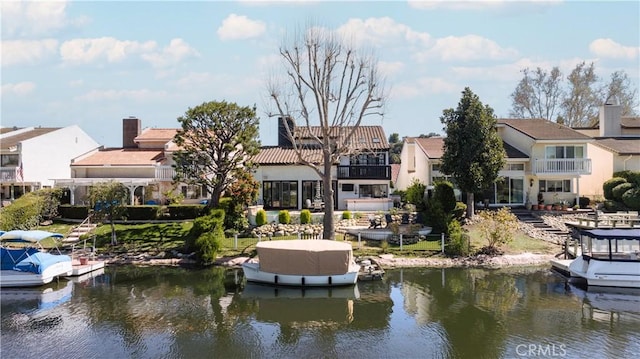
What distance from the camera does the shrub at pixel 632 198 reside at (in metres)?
34.2

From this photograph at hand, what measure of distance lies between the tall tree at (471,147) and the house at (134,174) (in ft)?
66.4

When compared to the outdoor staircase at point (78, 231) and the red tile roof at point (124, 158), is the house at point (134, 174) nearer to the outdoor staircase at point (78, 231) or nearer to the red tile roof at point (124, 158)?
the red tile roof at point (124, 158)

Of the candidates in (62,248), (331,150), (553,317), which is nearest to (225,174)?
(331,150)

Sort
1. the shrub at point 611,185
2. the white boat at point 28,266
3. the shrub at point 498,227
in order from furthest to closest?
the shrub at point 611,185
the shrub at point 498,227
the white boat at point 28,266

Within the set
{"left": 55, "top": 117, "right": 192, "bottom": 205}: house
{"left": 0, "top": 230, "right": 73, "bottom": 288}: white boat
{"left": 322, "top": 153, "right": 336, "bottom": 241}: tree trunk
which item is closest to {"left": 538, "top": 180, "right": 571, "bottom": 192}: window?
{"left": 322, "top": 153, "right": 336, "bottom": 241}: tree trunk

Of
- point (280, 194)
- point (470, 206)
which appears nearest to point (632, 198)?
point (470, 206)

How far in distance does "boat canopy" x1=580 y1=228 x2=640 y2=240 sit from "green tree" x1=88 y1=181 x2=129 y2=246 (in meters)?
25.7

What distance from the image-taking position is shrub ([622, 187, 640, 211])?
34.2m

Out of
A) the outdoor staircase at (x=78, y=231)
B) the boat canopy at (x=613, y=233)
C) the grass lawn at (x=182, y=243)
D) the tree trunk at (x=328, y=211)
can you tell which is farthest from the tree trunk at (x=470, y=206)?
Result: the outdoor staircase at (x=78, y=231)

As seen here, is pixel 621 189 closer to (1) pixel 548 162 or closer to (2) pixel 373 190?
(1) pixel 548 162

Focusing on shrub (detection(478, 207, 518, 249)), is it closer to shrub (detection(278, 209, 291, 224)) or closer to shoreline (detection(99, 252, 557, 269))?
shoreline (detection(99, 252, 557, 269))

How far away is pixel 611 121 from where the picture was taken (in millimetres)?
47375

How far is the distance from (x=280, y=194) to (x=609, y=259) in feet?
79.8

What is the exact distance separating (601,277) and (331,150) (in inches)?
612
